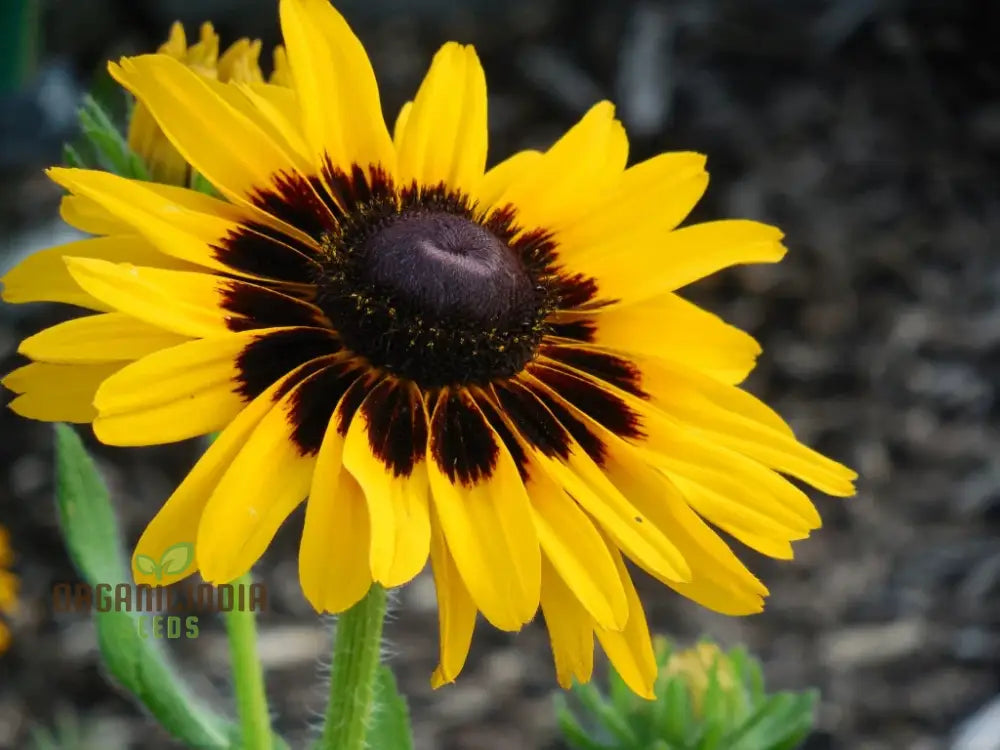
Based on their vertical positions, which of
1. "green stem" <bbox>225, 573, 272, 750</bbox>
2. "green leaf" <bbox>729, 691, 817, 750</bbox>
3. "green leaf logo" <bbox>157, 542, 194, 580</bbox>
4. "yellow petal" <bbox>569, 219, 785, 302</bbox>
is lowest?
"green leaf" <bbox>729, 691, 817, 750</bbox>

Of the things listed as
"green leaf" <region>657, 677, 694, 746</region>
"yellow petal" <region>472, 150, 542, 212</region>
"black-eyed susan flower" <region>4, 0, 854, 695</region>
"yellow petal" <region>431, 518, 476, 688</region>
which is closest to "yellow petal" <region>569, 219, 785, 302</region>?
"black-eyed susan flower" <region>4, 0, 854, 695</region>

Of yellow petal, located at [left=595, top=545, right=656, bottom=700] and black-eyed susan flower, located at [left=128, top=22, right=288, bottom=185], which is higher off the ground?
black-eyed susan flower, located at [left=128, top=22, right=288, bottom=185]

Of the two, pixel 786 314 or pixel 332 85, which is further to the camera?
pixel 786 314

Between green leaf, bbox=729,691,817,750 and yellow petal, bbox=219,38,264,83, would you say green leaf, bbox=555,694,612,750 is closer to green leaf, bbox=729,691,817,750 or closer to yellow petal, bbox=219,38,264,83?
green leaf, bbox=729,691,817,750

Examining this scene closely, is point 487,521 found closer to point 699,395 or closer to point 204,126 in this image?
point 699,395

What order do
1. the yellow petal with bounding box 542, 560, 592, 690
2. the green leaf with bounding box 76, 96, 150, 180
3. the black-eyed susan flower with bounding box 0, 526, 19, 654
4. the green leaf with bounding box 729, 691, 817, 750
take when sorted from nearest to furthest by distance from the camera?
Result: the yellow petal with bounding box 542, 560, 592, 690
the green leaf with bounding box 76, 96, 150, 180
the green leaf with bounding box 729, 691, 817, 750
the black-eyed susan flower with bounding box 0, 526, 19, 654

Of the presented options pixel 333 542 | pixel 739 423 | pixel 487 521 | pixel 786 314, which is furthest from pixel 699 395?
pixel 786 314

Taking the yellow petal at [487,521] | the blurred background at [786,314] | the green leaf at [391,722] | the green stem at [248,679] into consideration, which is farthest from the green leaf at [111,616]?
the blurred background at [786,314]
